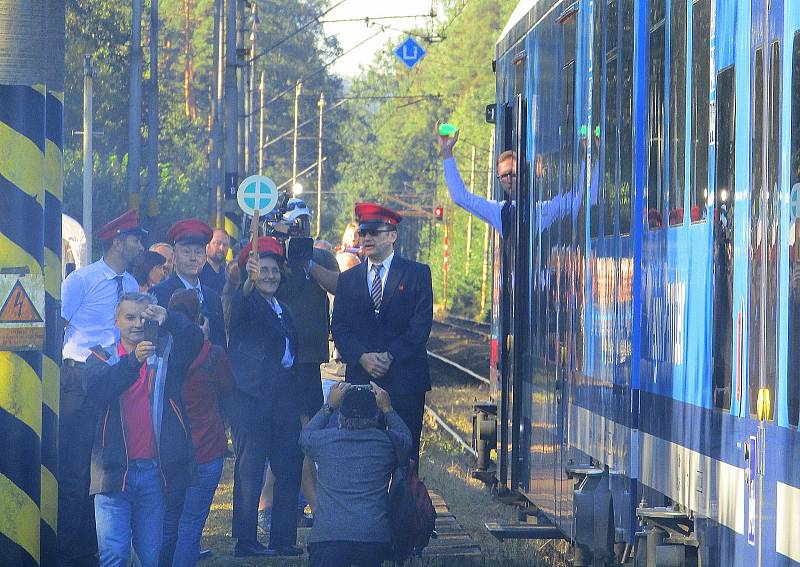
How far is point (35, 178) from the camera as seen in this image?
692 centimetres

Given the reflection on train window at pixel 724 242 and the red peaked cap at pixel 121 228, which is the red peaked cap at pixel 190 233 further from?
the reflection on train window at pixel 724 242

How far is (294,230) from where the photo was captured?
1252cm

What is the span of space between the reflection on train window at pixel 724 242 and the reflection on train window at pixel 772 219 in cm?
38

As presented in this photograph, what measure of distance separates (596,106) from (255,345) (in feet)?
11.2

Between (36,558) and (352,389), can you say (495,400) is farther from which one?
(36,558)

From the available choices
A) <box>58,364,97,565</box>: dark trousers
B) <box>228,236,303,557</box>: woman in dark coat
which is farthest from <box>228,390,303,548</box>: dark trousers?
<box>58,364,97,565</box>: dark trousers

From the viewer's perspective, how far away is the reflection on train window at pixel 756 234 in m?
5.20

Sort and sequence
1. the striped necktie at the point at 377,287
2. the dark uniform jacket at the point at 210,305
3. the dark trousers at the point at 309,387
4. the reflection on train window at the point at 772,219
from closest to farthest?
the reflection on train window at the point at 772,219 < the dark uniform jacket at the point at 210,305 < the striped necktie at the point at 377,287 < the dark trousers at the point at 309,387

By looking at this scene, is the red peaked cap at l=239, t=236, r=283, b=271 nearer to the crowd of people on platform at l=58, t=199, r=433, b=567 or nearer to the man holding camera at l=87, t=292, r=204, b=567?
the crowd of people on platform at l=58, t=199, r=433, b=567

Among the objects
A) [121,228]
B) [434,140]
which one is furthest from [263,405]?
[434,140]

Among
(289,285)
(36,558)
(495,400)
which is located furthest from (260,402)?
(36,558)

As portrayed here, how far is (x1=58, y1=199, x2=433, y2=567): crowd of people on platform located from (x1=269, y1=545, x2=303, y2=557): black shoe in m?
0.01

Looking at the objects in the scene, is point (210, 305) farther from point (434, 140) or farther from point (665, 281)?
point (434, 140)

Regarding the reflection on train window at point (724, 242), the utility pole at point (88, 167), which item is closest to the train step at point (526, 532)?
the reflection on train window at point (724, 242)
